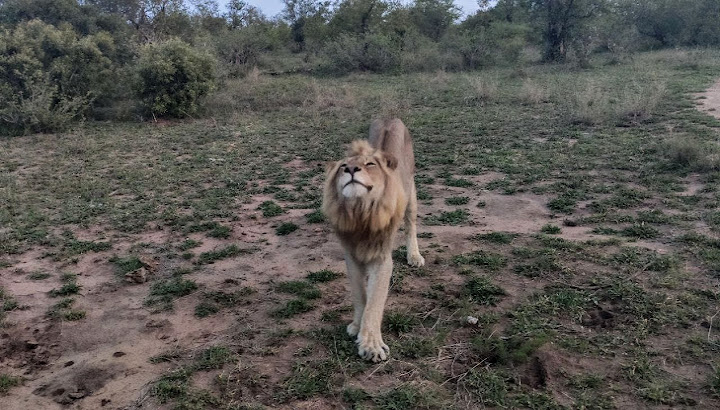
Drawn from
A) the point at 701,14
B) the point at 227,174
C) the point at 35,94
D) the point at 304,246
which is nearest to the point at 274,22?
the point at 35,94

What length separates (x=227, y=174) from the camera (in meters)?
9.17

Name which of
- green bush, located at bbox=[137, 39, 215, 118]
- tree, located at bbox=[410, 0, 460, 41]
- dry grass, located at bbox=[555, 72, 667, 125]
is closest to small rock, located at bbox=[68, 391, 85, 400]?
dry grass, located at bbox=[555, 72, 667, 125]

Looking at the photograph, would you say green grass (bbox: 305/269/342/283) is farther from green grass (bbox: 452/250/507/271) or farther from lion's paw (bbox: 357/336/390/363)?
lion's paw (bbox: 357/336/390/363)

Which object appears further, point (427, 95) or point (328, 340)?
point (427, 95)

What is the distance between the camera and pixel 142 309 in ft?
16.1

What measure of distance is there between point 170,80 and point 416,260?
36.3ft

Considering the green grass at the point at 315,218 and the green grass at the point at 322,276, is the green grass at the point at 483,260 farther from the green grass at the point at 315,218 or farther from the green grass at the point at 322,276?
the green grass at the point at 315,218

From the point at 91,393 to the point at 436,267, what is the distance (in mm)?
3262

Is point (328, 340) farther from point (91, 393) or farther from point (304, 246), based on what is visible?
point (304, 246)

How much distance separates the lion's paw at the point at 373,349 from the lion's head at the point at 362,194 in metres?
0.74

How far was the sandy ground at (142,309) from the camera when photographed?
148 inches

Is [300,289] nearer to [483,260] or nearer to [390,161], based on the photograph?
[390,161]

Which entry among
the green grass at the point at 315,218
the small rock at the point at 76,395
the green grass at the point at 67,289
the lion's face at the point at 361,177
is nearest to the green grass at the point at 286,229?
the green grass at the point at 315,218

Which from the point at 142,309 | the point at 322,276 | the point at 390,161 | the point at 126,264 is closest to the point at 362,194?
the point at 390,161
